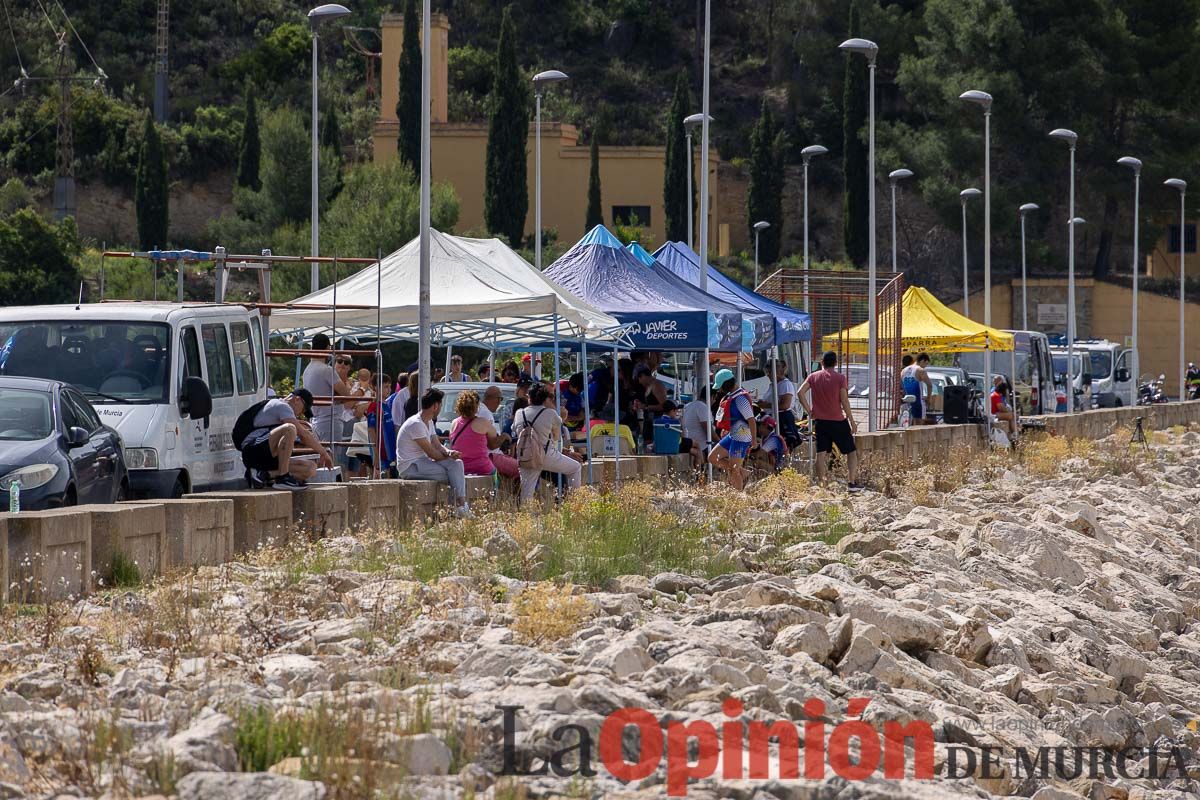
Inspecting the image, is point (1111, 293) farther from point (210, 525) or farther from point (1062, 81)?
point (210, 525)

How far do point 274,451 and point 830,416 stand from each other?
8.78 metres

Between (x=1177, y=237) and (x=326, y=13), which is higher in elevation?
(x=1177, y=237)

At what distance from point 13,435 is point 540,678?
5.73m

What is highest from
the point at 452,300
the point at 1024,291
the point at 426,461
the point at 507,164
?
the point at 507,164

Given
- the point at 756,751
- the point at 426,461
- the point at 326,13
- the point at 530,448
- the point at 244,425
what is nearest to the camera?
the point at 756,751

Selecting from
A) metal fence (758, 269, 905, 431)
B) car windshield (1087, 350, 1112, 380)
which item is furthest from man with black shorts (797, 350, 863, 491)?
car windshield (1087, 350, 1112, 380)

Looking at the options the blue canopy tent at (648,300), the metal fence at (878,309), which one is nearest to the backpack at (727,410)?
the blue canopy tent at (648,300)

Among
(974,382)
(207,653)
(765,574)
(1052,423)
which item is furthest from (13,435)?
(974,382)

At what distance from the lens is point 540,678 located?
900 centimetres

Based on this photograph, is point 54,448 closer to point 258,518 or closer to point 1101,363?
point 258,518

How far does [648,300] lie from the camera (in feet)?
73.7

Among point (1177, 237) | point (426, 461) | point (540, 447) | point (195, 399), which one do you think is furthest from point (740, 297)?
point (1177, 237)

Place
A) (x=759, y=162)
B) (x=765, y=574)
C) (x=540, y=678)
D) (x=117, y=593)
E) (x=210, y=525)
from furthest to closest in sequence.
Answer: (x=759, y=162) < (x=765, y=574) < (x=210, y=525) < (x=117, y=593) < (x=540, y=678)

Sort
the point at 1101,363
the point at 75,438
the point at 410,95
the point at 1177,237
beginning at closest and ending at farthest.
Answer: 1. the point at 75,438
2. the point at 1101,363
3. the point at 410,95
4. the point at 1177,237
